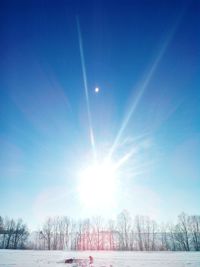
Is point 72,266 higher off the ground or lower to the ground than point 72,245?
higher

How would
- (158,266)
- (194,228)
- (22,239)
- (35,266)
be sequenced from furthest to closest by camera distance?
(22,239) → (194,228) → (158,266) → (35,266)

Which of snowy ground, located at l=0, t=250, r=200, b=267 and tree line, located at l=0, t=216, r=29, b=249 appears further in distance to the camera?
tree line, located at l=0, t=216, r=29, b=249

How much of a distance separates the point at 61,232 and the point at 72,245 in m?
8.25

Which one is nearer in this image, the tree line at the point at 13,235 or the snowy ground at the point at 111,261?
the snowy ground at the point at 111,261

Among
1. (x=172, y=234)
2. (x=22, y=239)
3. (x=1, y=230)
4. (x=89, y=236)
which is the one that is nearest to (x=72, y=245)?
(x=89, y=236)

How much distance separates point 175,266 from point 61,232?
8537 centimetres

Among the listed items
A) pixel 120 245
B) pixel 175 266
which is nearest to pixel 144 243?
pixel 120 245

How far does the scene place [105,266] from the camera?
16.5 m

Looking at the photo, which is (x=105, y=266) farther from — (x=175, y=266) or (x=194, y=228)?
(x=194, y=228)

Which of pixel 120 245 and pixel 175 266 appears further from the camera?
pixel 120 245

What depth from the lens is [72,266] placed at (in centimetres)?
1633

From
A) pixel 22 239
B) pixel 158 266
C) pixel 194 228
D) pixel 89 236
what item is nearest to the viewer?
pixel 158 266

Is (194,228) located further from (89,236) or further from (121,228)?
(89,236)

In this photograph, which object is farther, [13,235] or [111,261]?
[13,235]
